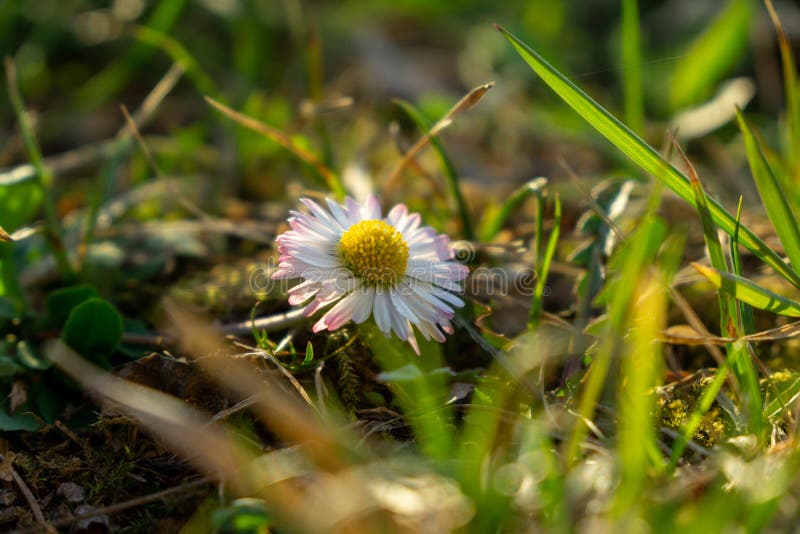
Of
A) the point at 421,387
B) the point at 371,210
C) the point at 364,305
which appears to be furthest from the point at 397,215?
the point at 421,387

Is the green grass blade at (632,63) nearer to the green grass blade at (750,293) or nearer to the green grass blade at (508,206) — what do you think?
the green grass blade at (508,206)

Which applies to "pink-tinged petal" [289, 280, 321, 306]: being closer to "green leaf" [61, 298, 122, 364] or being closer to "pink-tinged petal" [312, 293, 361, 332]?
"pink-tinged petal" [312, 293, 361, 332]

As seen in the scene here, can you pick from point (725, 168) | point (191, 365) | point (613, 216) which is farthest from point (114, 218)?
point (725, 168)

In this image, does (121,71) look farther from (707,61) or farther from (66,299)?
(707,61)

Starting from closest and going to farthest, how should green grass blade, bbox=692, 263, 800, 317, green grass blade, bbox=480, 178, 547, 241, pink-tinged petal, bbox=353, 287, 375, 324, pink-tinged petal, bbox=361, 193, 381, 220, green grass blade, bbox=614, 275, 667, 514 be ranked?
green grass blade, bbox=614, 275, 667, 514, green grass blade, bbox=692, 263, 800, 317, pink-tinged petal, bbox=353, 287, 375, 324, pink-tinged petal, bbox=361, 193, 381, 220, green grass blade, bbox=480, 178, 547, 241

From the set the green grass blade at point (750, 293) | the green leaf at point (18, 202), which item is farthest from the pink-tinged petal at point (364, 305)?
the green leaf at point (18, 202)

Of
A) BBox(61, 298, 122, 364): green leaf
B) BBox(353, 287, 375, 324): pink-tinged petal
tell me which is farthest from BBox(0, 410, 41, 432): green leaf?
BBox(353, 287, 375, 324): pink-tinged petal

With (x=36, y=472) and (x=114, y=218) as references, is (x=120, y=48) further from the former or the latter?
(x=36, y=472)
